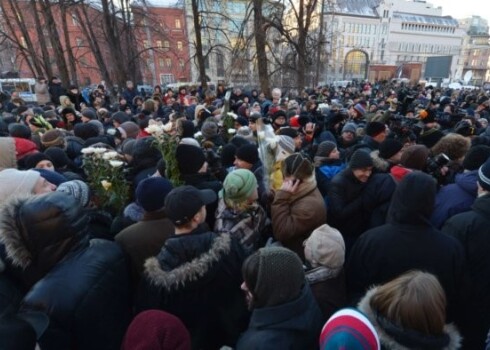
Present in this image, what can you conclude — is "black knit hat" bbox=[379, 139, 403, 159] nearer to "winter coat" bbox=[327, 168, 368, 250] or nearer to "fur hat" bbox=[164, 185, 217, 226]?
"winter coat" bbox=[327, 168, 368, 250]

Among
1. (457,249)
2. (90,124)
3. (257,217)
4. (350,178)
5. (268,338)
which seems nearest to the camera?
(268,338)

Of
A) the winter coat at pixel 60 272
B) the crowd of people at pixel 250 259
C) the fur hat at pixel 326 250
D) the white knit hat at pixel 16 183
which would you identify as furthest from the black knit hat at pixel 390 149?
the white knit hat at pixel 16 183

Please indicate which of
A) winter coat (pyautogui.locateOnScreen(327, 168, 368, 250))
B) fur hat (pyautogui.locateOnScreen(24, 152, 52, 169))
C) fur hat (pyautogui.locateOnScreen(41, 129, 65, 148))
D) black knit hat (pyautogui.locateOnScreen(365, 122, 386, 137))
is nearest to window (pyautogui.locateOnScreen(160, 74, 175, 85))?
fur hat (pyautogui.locateOnScreen(41, 129, 65, 148))

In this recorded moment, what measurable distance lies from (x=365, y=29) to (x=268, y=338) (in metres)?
86.8

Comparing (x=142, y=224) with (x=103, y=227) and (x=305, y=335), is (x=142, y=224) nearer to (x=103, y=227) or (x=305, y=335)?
(x=103, y=227)

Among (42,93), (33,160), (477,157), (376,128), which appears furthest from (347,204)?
(42,93)

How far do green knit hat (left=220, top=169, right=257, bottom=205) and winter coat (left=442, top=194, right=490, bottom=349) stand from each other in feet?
5.43

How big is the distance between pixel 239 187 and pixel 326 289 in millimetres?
1028

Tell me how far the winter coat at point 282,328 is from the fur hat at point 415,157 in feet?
7.69

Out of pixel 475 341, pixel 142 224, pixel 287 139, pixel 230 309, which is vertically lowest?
pixel 475 341

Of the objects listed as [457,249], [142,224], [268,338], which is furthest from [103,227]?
[457,249]

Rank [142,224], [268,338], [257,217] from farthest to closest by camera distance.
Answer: [257,217], [142,224], [268,338]

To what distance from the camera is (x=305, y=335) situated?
1.59m

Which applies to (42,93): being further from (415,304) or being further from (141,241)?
(415,304)
